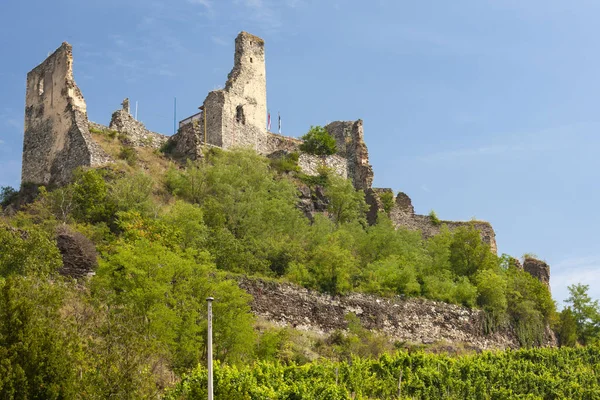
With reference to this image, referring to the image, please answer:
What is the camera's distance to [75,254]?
Answer: 1191 inches

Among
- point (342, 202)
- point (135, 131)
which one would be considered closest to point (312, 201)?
point (342, 202)

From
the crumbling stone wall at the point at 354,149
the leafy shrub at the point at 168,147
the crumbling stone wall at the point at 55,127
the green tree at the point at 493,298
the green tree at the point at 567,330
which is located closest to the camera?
the crumbling stone wall at the point at 55,127

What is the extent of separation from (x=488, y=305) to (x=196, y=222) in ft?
48.7

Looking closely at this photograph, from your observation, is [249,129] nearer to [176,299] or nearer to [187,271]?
[187,271]

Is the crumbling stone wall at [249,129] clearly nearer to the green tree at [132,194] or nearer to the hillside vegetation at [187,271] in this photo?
the hillside vegetation at [187,271]

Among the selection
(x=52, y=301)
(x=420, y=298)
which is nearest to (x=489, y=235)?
(x=420, y=298)

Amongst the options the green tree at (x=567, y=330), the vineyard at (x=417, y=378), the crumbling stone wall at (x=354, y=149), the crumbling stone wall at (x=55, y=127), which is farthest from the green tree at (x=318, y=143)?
the vineyard at (x=417, y=378)

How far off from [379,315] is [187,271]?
1126cm

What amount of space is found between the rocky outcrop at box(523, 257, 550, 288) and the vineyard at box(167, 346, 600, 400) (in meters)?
15.2

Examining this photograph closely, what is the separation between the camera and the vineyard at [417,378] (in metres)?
23.1

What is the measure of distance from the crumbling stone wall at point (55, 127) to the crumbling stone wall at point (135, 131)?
2.60 meters

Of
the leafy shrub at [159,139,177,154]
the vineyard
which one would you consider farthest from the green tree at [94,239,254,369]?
the leafy shrub at [159,139,177,154]

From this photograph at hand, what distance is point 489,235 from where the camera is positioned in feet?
173

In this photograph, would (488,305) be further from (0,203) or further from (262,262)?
(0,203)
